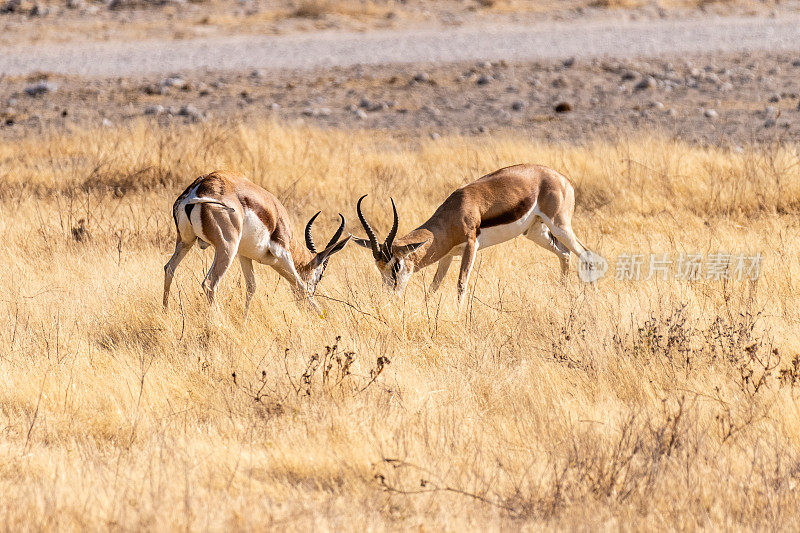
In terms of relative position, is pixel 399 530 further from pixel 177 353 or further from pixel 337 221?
pixel 337 221

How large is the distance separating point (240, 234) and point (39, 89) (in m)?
11.0

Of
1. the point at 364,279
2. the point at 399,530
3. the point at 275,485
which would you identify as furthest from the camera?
the point at 364,279

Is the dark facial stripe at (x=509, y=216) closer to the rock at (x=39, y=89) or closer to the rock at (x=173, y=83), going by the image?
the rock at (x=173, y=83)

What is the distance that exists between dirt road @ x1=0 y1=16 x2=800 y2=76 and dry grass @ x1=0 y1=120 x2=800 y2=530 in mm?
9804

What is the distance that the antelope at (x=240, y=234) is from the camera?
6.89 meters

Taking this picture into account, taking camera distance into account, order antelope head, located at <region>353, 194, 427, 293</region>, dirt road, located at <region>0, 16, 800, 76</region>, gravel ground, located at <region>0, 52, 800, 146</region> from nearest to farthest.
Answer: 1. antelope head, located at <region>353, 194, 427, 293</region>
2. gravel ground, located at <region>0, 52, 800, 146</region>
3. dirt road, located at <region>0, 16, 800, 76</region>

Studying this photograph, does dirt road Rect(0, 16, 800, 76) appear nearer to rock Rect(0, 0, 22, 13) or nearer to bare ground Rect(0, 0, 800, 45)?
bare ground Rect(0, 0, 800, 45)

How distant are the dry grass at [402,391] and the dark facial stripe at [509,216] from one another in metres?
0.49

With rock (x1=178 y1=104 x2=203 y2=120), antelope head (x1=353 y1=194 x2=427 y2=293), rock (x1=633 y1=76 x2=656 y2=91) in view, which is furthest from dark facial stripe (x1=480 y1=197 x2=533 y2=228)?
rock (x1=633 y1=76 x2=656 y2=91)

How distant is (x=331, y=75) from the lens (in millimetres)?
17688

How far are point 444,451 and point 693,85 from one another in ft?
40.4

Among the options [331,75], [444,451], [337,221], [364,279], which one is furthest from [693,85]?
[444,451]
